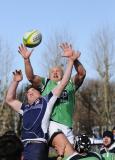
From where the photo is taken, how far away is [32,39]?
8.92 metres

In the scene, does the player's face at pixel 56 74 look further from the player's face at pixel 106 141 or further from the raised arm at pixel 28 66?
the player's face at pixel 106 141

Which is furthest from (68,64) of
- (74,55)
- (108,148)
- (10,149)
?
(10,149)

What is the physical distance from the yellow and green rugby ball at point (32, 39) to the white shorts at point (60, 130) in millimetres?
1392

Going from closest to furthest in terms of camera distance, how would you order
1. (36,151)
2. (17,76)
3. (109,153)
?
(36,151), (17,76), (109,153)

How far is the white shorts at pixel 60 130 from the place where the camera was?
824cm

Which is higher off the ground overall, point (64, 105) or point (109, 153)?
point (64, 105)

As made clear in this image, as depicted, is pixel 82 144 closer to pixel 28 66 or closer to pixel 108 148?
pixel 28 66

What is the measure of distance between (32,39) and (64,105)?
1233 millimetres

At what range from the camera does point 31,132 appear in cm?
820

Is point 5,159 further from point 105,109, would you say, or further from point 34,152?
point 105,109

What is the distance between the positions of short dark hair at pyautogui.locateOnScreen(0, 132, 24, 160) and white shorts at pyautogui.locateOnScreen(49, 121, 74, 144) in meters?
3.62

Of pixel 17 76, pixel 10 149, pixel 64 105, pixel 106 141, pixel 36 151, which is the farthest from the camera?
pixel 106 141

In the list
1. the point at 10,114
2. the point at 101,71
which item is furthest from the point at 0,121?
the point at 101,71

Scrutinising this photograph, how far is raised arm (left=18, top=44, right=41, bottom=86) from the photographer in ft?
28.7
